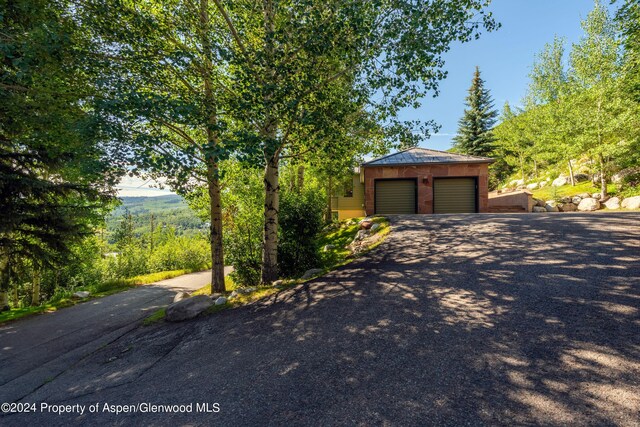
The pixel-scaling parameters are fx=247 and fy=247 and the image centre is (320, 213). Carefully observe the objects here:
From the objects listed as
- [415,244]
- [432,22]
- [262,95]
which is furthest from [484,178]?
[262,95]

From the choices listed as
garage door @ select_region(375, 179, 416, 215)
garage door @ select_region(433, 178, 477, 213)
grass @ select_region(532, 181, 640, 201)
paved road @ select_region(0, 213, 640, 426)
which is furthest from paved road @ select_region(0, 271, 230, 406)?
Answer: grass @ select_region(532, 181, 640, 201)

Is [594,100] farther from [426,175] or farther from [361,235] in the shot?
[361,235]

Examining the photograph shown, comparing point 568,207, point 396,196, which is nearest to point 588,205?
point 568,207

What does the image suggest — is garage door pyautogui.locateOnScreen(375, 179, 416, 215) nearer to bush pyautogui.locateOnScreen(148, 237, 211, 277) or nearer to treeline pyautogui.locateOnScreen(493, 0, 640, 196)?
treeline pyautogui.locateOnScreen(493, 0, 640, 196)

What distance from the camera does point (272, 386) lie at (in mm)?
3264

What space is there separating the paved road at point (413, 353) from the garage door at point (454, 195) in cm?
908

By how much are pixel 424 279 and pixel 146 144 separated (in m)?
6.77

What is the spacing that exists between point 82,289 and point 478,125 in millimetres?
40495

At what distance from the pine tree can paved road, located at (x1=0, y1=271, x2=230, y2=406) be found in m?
33.2

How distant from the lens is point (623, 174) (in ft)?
61.1

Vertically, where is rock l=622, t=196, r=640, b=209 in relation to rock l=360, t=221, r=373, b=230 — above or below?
above

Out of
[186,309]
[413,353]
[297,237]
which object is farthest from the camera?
[297,237]

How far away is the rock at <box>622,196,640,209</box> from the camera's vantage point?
14449 mm

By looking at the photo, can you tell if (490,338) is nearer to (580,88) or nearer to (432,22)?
(432,22)
